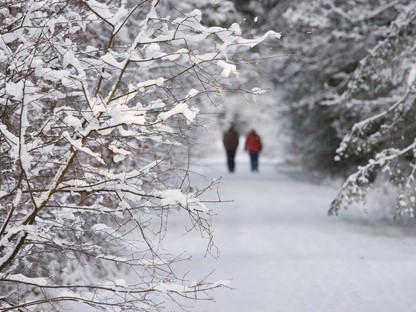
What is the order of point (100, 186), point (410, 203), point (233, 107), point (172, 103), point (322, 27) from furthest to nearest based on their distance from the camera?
point (233, 107) → point (322, 27) → point (410, 203) → point (172, 103) → point (100, 186)

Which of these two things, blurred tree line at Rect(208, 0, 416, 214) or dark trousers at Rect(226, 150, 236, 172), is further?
dark trousers at Rect(226, 150, 236, 172)

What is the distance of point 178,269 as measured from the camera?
31.0 ft

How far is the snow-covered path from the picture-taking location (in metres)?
7.80

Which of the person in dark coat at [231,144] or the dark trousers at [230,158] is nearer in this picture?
the person in dark coat at [231,144]

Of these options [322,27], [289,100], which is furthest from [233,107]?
[322,27]

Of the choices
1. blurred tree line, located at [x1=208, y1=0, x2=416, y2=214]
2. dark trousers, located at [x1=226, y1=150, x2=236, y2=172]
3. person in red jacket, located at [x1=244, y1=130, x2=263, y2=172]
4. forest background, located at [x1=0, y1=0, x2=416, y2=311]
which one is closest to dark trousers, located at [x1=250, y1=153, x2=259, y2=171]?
person in red jacket, located at [x1=244, y1=130, x2=263, y2=172]

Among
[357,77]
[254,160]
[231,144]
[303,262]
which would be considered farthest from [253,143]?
[303,262]

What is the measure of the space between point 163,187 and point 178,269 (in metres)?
4.37

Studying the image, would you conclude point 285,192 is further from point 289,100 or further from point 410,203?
point 410,203

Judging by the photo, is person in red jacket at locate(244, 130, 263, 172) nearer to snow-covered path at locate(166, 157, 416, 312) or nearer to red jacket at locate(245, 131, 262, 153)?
red jacket at locate(245, 131, 262, 153)

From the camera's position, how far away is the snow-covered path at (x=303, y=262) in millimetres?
7805

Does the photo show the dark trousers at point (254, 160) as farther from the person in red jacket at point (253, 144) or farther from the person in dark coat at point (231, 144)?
the person in dark coat at point (231, 144)

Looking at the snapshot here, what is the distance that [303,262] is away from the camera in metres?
10.0

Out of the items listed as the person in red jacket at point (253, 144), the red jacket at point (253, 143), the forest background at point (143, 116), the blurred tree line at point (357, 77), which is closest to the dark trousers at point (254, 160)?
the person in red jacket at point (253, 144)
